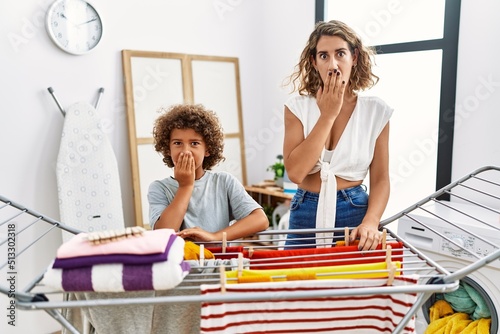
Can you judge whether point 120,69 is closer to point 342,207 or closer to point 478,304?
point 342,207

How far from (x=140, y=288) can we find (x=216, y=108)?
2.36 meters

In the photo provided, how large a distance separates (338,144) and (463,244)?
911mm

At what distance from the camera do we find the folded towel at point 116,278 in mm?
706

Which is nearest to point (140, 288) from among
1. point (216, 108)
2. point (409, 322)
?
point (409, 322)

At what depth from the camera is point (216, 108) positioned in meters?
2.98

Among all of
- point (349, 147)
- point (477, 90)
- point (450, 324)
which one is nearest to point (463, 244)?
point (450, 324)

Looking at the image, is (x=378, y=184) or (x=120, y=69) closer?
(x=378, y=184)

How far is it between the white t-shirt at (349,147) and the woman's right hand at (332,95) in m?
0.13

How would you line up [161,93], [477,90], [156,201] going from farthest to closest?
[161,93] < [477,90] < [156,201]

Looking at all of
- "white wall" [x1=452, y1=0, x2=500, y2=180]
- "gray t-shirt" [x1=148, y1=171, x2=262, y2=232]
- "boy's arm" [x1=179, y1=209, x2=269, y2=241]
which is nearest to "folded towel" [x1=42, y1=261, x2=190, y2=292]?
"boy's arm" [x1=179, y1=209, x2=269, y2=241]

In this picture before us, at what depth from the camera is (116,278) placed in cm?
71

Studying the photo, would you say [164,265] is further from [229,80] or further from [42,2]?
[229,80]

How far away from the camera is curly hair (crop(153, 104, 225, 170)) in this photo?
1.32 m

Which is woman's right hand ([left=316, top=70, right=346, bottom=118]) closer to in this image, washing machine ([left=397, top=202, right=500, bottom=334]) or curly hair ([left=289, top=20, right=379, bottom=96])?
curly hair ([left=289, top=20, right=379, bottom=96])
